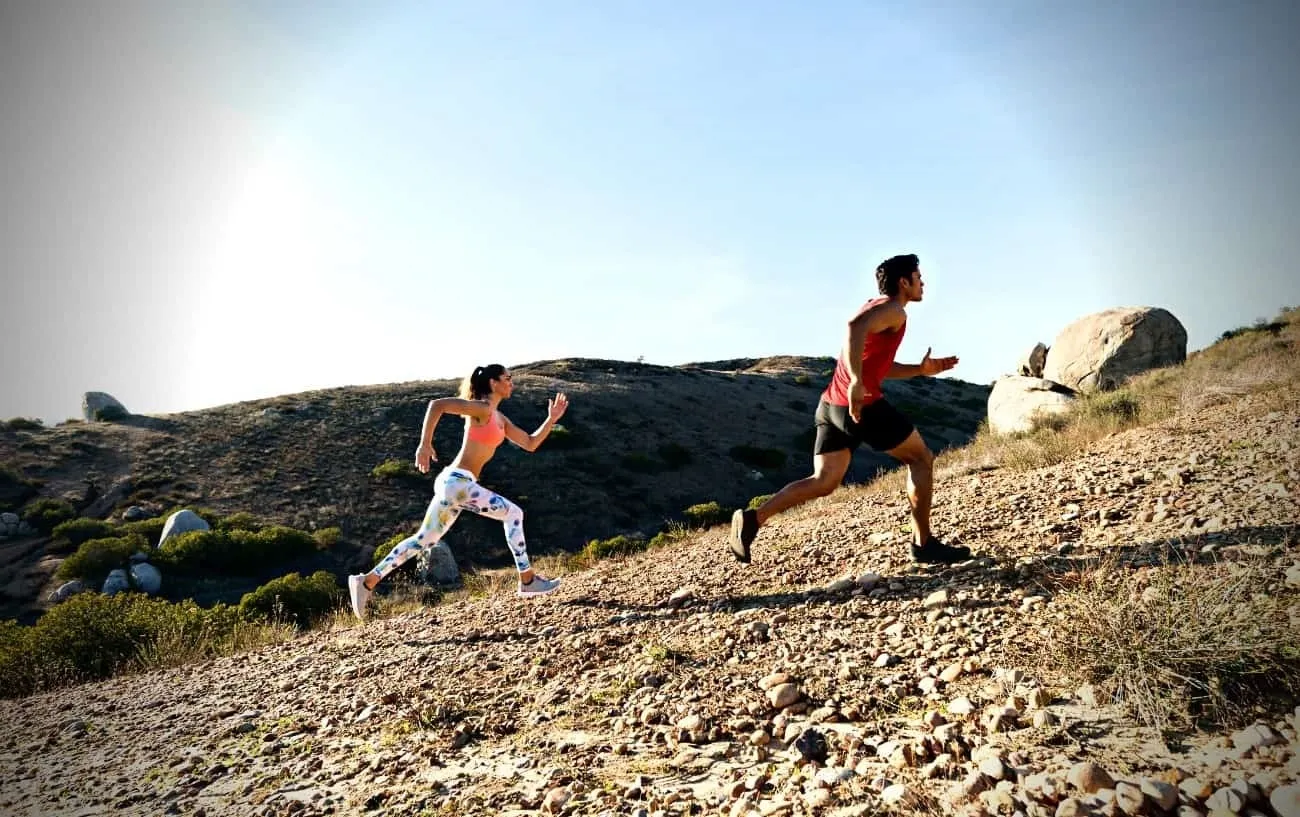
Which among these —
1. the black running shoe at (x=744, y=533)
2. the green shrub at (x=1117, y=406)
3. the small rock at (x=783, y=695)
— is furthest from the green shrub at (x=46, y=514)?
the green shrub at (x=1117, y=406)

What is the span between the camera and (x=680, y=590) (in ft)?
18.8

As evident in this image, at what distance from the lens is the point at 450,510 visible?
5891mm

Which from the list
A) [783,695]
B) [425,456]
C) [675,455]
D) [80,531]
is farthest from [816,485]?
[675,455]

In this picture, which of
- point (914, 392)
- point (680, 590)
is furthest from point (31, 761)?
point (914, 392)

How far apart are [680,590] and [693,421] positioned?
98.1ft

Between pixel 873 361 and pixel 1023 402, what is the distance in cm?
1195

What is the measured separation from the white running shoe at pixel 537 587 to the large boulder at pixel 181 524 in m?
17.8

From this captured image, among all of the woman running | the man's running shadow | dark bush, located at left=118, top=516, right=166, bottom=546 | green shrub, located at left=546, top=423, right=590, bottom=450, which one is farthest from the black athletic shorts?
green shrub, located at left=546, top=423, right=590, bottom=450

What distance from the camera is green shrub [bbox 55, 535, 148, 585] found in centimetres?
1695

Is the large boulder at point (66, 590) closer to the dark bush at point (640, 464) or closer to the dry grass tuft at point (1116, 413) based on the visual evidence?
the dark bush at point (640, 464)

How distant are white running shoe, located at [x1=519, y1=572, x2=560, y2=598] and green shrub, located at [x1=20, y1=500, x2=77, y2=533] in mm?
21780

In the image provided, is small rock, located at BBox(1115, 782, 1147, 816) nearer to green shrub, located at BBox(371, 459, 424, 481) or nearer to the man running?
the man running

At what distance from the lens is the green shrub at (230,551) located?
1781 cm

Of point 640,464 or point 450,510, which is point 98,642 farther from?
point 640,464
